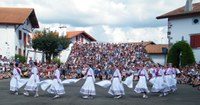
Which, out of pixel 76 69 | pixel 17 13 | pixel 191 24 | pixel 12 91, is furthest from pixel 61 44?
pixel 12 91

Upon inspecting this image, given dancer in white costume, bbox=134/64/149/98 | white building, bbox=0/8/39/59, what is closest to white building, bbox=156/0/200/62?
white building, bbox=0/8/39/59

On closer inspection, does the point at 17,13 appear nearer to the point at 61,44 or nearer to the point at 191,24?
the point at 61,44

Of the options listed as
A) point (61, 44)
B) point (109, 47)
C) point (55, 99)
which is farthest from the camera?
point (61, 44)

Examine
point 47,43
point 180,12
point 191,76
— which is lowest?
point 191,76

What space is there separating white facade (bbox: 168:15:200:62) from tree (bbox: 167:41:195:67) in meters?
1.70

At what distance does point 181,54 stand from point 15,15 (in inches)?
962

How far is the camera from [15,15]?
4938 centimetres

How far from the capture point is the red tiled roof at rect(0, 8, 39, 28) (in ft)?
155

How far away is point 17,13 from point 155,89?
3490cm

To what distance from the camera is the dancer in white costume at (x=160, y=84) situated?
Answer: 65.9 ft

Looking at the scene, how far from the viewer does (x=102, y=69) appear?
36344 mm

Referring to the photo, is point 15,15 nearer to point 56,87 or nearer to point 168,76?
point 168,76

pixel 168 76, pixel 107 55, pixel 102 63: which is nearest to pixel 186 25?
pixel 102 63

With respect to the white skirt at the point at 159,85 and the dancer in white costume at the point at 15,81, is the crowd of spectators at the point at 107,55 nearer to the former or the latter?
the dancer in white costume at the point at 15,81
